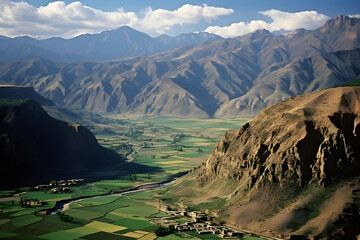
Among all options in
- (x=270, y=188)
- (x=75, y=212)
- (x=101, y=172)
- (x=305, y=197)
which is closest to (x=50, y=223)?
(x=75, y=212)

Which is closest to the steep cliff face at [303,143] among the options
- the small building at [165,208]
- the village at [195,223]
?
the village at [195,223]

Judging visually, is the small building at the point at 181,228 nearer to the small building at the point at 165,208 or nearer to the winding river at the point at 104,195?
the small building at the point at 165,208

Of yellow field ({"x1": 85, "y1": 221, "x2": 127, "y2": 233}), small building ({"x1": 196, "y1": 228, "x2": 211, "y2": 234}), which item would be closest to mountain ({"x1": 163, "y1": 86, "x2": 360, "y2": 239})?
small building ({"x1": 196, "y1": 228, "x2": 211, "y2": 234})

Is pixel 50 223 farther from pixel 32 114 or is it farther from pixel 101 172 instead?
pixel 32 114

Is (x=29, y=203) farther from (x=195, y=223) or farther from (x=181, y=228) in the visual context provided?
(x=195, y=223)

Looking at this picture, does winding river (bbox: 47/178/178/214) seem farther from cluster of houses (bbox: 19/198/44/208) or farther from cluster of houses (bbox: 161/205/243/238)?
cluster of houses (bbox: 161/205/243/238)

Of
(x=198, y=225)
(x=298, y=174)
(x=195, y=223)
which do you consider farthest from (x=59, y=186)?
(x=298, y=174)
